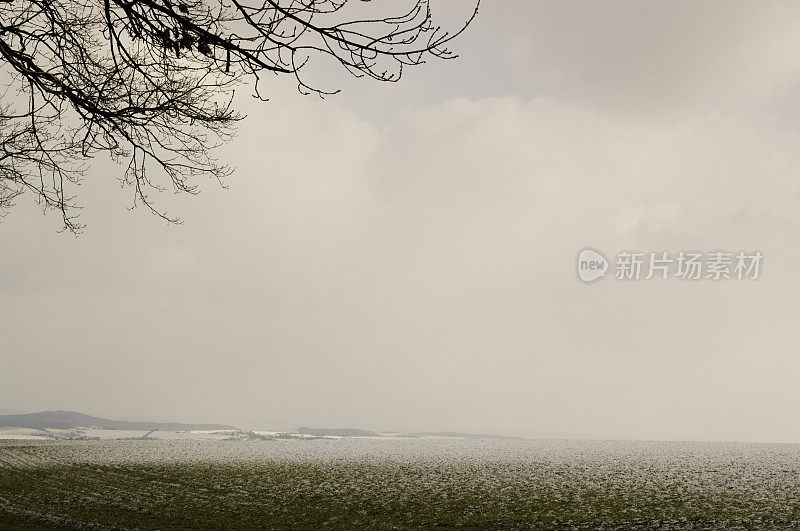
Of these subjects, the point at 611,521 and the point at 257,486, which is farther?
the point at 257,486

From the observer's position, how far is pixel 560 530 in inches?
493

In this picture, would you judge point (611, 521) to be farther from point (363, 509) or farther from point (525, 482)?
point (525, 482)

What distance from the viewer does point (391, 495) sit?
56.6 ft

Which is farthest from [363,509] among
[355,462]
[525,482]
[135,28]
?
[355,462]

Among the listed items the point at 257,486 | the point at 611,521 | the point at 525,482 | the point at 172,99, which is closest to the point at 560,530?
the point at 611,521

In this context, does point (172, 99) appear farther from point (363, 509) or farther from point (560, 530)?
point (560, 530)

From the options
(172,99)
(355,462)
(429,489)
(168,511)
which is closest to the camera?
(172,99)

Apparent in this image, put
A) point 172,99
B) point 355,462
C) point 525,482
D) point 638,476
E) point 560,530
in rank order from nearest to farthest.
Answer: point 560,530 → point 172,99 → point 525,482 → point 638,476 → point 355,462

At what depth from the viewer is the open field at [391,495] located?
44.3 feet

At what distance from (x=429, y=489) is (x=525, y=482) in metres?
3.85

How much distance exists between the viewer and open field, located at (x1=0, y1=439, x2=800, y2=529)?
13492 millimetres

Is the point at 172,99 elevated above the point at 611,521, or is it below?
above

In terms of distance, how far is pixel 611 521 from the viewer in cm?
1341

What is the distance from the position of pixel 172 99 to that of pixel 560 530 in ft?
40.4
